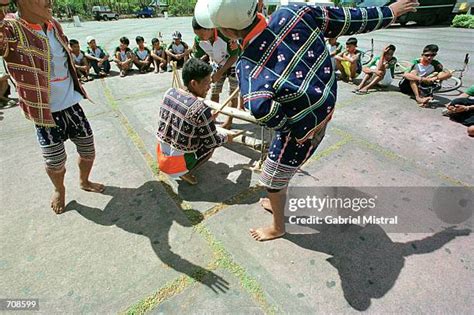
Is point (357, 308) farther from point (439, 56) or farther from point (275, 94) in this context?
point (439, 56)

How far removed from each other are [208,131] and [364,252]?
1.64 metres

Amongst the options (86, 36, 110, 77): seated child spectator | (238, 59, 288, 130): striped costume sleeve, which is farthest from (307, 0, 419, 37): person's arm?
(86, 36, 110, 77): seated child spectator

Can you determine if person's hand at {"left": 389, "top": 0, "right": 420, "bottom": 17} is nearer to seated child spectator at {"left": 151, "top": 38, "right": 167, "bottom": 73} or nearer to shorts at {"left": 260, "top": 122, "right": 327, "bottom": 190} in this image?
shorts at {"left": 260, "top": 122, "right": 327, "bottom": 190}

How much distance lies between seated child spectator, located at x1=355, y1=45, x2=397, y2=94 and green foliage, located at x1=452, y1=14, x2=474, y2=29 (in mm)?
12875

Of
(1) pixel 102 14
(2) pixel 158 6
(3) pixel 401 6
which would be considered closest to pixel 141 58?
Result: (3) pixel 401 6

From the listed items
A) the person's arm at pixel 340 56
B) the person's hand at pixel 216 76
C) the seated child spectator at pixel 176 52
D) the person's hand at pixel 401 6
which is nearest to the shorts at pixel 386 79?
the person's arm at pixel 340 56

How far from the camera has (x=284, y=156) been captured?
1.81m

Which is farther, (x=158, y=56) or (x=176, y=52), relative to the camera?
(x=176, y=52)

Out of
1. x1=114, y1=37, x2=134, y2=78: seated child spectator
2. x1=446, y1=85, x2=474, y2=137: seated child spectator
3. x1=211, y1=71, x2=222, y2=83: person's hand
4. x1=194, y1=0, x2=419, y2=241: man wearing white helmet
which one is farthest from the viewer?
x1=114, y1=37, x2=134, y2=78: seated child spectator

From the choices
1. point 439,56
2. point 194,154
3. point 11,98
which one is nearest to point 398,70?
point 439,56

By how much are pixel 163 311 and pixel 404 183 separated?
249 centimetres

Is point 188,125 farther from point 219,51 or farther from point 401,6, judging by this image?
point 401,6

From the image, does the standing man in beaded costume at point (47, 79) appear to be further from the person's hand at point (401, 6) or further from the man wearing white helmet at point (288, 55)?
the person's hand at point (401, 6)

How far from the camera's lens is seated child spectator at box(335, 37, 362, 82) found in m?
5.86
